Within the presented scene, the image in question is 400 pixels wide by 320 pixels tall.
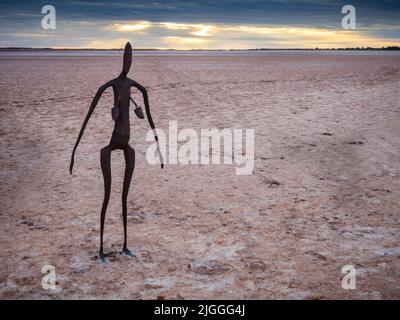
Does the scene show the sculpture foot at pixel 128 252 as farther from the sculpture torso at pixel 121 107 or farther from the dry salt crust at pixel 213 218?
the sculpture torso at pixel 121 107

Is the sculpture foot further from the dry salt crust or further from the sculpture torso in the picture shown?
the sculpture torso

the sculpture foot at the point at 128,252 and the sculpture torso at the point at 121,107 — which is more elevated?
the sculpture torso at the point at 121,107

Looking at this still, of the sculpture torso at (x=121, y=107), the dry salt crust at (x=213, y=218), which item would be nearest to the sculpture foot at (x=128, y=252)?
the dry salt crust at (x=213, y=218)

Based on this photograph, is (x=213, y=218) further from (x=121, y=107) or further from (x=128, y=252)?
(x=121, y=107)

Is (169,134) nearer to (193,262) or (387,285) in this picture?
(193,262)

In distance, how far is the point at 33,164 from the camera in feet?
23.9

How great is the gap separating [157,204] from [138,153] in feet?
9.13

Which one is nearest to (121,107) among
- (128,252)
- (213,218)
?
(128,252)

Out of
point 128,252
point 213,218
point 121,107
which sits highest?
point 121,107

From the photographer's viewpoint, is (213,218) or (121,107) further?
(213,218)

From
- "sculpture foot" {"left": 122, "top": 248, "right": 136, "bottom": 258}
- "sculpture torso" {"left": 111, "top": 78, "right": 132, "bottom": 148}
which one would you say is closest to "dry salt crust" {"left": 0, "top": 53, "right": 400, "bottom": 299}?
"sculpture foot" {"left": 122, "top": 248, "right": 136, "bottom": 258}

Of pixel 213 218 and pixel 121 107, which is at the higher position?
pixel 121 107
